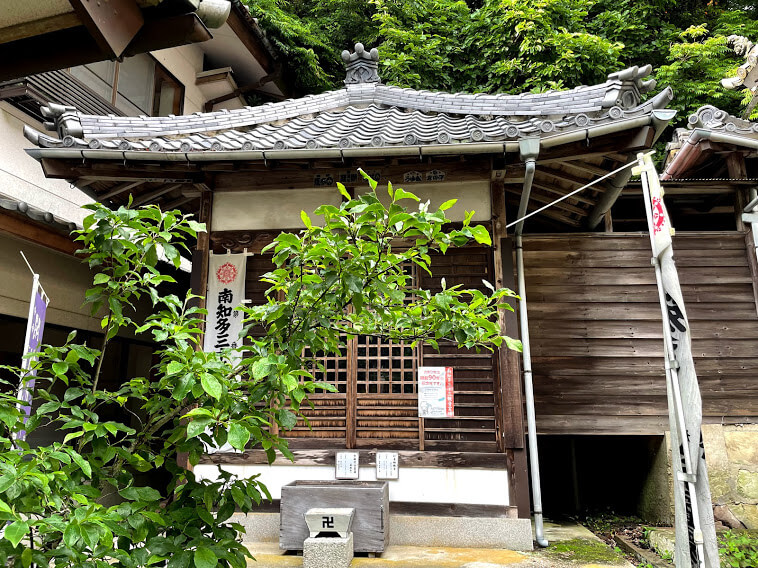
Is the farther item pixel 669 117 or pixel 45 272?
pixel 45 272

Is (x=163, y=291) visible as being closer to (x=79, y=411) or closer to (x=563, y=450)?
(x=563, y=450)

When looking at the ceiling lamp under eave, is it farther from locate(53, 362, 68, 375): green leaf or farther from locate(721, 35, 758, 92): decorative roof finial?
locate(721, 35, 758, 92): decorative roof finial

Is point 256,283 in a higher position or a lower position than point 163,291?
lower

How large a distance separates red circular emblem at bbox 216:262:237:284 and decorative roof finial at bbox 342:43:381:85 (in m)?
4.11

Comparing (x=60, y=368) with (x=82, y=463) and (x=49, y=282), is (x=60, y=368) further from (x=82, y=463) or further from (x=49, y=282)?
(x=49, y=282)

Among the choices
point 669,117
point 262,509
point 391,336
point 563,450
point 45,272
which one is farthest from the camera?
point 563,450

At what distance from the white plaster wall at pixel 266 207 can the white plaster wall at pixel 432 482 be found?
3.41 m

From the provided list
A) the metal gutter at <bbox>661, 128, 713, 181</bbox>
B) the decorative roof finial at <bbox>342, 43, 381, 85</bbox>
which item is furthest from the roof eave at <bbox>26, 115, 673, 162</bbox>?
the decorative roof finial at <bbox>342, 43, 381, 85</bbox>

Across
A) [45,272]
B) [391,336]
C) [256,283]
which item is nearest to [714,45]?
[256,283]

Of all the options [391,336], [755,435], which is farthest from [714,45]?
[391,336]

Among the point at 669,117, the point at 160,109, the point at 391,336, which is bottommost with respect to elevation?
the point at 391,336

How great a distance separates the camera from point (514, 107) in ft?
25.7

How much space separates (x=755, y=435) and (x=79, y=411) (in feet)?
29.7

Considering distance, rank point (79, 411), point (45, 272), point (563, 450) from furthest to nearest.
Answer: point (563, 450)
point (45, 272)
point (79, 411)
